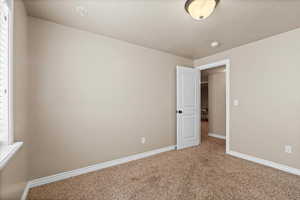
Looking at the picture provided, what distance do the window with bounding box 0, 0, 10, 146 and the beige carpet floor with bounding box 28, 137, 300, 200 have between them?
40.0 inches

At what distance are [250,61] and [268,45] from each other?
1.20 ft

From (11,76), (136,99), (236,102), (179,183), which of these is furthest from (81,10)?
(236,102)

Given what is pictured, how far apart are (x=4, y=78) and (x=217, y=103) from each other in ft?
16.5

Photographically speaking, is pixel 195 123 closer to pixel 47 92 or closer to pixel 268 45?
pixel 268 45

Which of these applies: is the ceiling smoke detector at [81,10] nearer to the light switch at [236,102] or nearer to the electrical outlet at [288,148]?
the light switch at [236,102]

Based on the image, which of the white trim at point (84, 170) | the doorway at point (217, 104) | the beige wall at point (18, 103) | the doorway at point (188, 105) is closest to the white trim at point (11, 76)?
the beige wall at point (18, 103)

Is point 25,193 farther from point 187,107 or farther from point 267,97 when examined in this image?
point 267,97

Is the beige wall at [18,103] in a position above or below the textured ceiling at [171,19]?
below

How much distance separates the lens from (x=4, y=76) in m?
1.20

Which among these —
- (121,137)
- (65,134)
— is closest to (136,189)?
(121,137)

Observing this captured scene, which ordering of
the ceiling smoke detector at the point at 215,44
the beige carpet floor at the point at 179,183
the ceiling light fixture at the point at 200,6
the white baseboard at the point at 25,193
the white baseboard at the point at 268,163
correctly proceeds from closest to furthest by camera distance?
the ceiling light fixture at the point at 200,6 → the white baseboard at the point at 25,193 → the beige carpet floor at the point at 179,183 → the white baseboard at the point at 268,163 → the ceiling smoke detector at the point at 215,44

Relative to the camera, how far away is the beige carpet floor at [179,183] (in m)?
1.67

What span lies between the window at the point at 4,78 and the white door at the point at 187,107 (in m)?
2.89

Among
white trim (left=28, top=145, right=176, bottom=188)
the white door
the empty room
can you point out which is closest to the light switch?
the empty room
